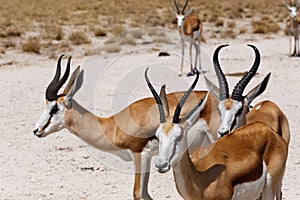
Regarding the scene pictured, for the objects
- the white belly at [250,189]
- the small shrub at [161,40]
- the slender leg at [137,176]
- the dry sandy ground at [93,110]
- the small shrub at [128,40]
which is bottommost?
the small shrub at [161,40]

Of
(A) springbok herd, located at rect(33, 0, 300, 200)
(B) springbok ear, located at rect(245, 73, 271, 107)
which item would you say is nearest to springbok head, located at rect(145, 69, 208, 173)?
(A) springbok herd, located at rect(33, 0, 300, 200)

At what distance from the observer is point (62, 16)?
27516 millimetres

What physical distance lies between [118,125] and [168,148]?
186 centimetres

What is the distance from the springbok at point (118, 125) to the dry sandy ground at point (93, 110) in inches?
24.5

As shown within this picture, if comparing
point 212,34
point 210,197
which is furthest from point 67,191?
point 212,34

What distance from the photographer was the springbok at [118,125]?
19.2 feet

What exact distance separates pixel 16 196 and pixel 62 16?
21886 mm

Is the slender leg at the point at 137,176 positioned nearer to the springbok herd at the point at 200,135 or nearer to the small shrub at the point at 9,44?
the springbok herd at the point at 200,135

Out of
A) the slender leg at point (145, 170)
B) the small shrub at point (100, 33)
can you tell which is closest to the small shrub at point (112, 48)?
the small shrub at point (100, 33)

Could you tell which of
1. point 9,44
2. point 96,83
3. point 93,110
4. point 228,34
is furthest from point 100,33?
point 93,110

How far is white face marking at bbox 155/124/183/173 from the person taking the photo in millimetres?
4141

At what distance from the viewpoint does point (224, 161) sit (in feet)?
15.2

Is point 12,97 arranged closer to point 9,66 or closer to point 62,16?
point 9,66

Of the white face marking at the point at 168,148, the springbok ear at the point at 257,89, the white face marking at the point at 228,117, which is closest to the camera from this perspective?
the white face marking at the point at 168,148
